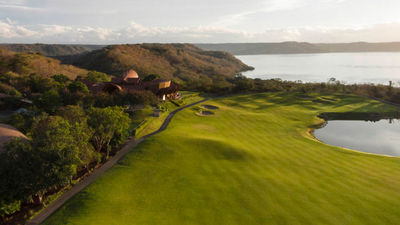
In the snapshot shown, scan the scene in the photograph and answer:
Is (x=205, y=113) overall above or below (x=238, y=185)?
above

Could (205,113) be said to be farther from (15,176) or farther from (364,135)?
(15,176)

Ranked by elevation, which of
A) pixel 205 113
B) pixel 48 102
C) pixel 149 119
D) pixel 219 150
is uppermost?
pixel 48 102

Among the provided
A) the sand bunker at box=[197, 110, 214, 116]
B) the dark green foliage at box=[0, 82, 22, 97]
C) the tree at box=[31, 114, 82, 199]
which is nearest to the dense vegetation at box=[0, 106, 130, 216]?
the tree at box=[31, 114, 82, 199]

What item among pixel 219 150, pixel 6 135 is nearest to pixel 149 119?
pixel 219 150

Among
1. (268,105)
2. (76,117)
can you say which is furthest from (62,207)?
(268,105)

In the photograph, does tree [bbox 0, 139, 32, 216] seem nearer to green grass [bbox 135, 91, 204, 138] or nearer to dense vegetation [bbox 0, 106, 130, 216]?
dense vegetation [bbox 0, 106, 130, 216]
